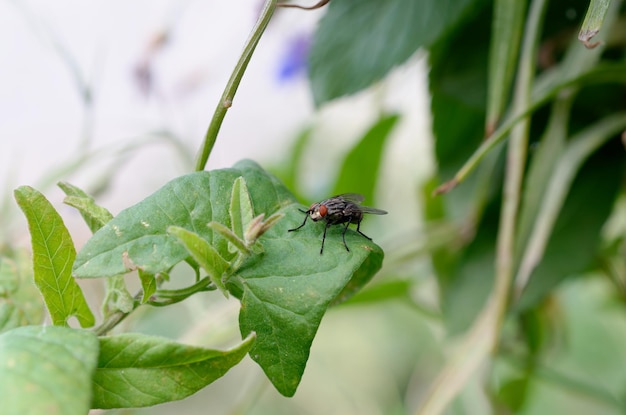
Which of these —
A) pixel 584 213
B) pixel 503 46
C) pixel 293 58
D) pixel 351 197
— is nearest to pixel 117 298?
pixel 351 197

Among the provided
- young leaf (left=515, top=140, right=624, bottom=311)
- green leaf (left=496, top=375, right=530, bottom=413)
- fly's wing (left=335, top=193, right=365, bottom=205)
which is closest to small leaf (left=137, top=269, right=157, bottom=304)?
fly's wing (left=335, top=193, right=365, bottom=205)

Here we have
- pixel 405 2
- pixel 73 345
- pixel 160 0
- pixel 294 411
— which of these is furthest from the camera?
pixel 294 411

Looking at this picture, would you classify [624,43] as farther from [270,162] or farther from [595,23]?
[270,162]

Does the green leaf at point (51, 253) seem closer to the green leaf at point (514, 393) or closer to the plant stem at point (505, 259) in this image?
the plant stem at point (505, 259)

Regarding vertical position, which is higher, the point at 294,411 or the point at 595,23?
the point at 595,23

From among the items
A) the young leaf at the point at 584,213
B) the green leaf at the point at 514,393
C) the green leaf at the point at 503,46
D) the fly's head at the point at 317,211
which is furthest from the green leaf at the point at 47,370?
the green leaf at the point at 514,393

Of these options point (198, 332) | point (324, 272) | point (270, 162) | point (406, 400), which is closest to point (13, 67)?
point (270, 162)

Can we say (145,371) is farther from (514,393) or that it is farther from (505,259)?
(514,393)
